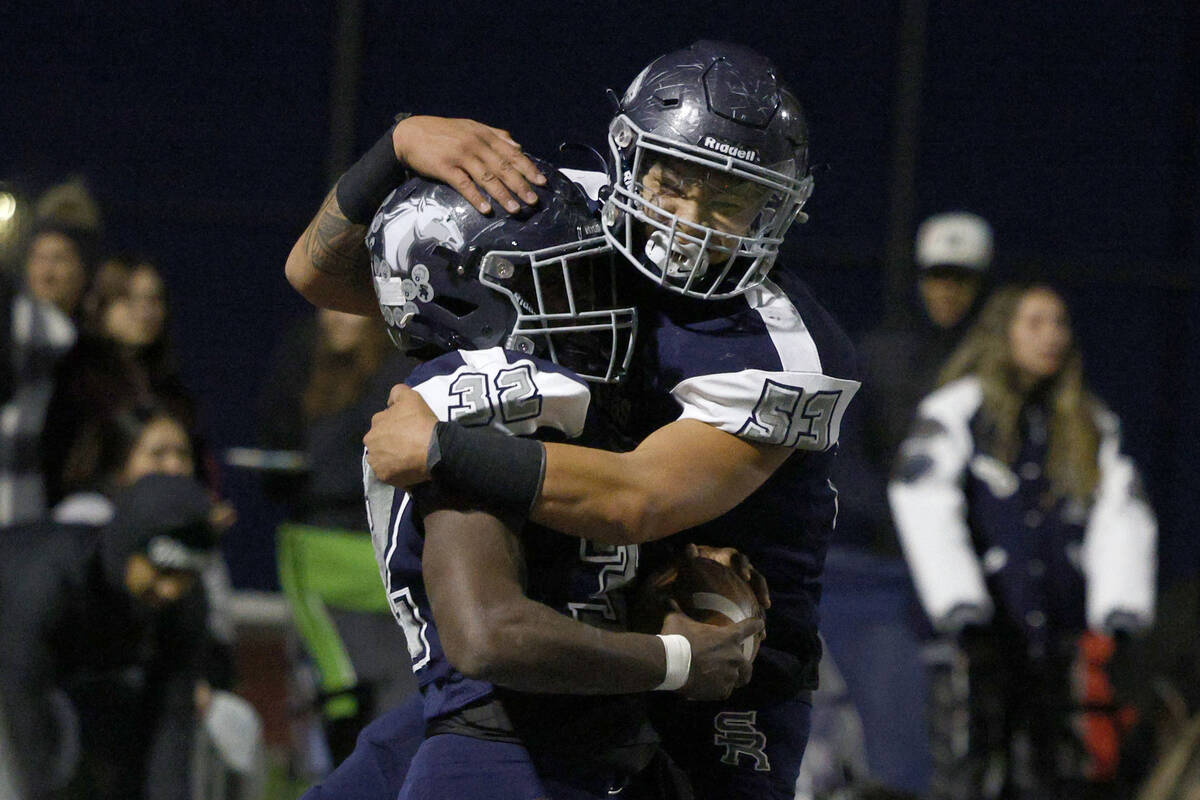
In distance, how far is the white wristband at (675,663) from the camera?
2.08 metres

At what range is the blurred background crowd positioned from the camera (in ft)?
14.7

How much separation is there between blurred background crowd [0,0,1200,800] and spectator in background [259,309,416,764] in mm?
14

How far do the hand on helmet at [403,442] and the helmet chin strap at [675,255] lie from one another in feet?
1.21

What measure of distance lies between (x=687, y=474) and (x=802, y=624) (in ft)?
1.54

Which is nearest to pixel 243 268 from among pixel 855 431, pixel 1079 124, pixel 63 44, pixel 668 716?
pixel 63 44

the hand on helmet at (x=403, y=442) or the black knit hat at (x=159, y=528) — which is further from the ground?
the hand on helmet at (x=403, y=442)

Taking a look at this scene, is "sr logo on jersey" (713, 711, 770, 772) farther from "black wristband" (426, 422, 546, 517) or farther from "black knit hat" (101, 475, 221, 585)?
"black knit hat" (101, 475, 221, 585)

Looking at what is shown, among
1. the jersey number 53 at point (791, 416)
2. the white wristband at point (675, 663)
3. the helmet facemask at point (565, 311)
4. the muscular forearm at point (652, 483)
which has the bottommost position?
the white wristband at point (675, 663)

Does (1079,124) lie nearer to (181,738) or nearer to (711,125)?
(181,738)

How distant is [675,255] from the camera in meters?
2.21

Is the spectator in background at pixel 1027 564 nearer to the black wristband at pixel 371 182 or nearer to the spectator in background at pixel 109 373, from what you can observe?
the spectator in background at pixel 109 373

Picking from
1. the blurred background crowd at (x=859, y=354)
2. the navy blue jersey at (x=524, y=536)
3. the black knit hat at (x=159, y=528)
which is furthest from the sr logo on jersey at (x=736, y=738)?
the black knit hat at (x=159, y=528)

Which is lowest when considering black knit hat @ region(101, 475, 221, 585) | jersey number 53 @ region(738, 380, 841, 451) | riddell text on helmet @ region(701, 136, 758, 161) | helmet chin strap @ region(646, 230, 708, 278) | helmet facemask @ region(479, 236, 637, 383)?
black knit hat @ region(101, 475, 221, 585)

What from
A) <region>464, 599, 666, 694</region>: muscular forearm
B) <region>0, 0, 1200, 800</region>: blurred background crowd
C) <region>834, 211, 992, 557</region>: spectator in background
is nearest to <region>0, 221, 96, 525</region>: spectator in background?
<region>0, 0, 1200, 800</region>: blurred background crowd
